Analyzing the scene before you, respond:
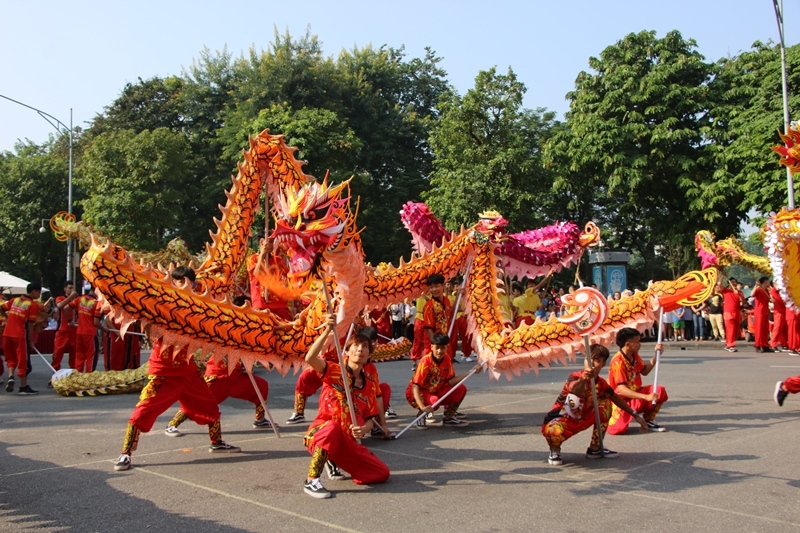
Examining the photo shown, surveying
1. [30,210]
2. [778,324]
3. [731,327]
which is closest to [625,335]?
[778,324]

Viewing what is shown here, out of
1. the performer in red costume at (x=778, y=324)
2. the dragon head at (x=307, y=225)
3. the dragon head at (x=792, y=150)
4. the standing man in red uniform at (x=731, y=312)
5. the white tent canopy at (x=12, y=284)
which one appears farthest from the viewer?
the white tent canopy at (x=12, y=284)

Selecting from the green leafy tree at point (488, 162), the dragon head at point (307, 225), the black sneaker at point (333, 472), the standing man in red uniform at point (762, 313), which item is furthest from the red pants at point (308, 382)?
the green leafy tree at point (488, 162)

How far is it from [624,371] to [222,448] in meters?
3.55

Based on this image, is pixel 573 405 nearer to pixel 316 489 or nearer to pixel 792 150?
pixel 316 489

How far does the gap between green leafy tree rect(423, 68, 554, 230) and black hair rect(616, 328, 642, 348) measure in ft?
44.1

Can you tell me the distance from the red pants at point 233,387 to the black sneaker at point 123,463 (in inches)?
46.8

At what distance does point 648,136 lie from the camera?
2023cm

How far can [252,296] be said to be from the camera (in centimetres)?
712

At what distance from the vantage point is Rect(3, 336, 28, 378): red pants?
1001 centimetres

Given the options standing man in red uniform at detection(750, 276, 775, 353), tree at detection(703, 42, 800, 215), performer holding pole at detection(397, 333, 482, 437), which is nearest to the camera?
performer holding pole at detection(397, 333, 482, 437)

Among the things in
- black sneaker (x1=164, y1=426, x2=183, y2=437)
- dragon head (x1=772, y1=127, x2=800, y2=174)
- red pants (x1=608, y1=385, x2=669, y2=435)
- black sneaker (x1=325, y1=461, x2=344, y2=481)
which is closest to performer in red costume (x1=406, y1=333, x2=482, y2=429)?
red pants (x1=608, y1=385, x2=669, y2=435)

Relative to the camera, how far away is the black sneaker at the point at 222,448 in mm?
6012

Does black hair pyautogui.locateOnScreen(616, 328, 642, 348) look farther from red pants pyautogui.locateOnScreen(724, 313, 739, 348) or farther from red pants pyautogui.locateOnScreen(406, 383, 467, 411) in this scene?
red pants pyautogui.locateOnScreen(724, 313, 739, 348)

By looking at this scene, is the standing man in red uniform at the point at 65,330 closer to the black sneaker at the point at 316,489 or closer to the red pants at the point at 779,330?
the black sneaker at the point at 316,489
